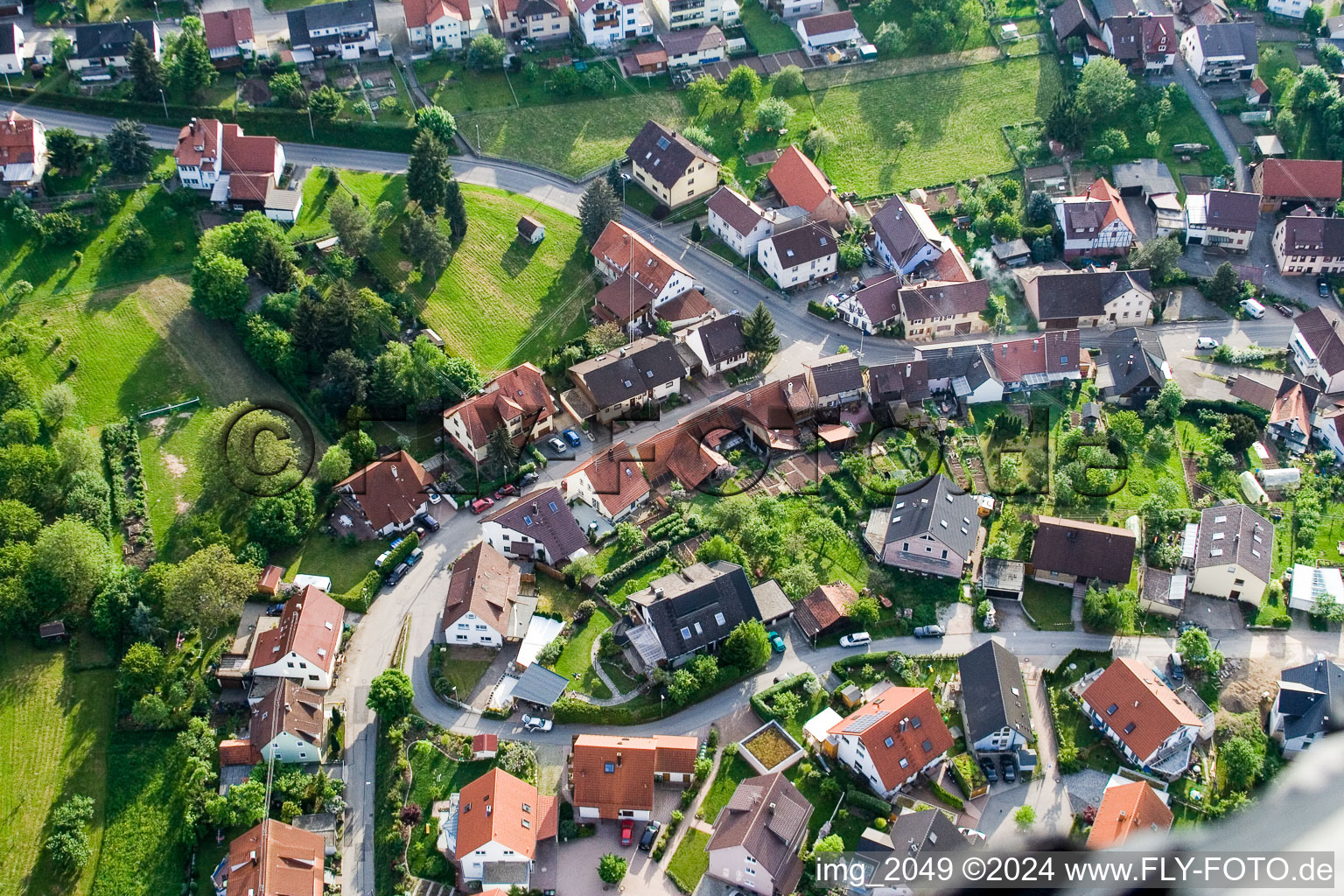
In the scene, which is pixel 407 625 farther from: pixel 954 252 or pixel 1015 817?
pixel 954 252

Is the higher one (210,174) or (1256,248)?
(210,174)

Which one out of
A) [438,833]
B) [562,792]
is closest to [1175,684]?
[562,792]

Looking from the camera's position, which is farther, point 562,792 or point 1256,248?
point 1256,248

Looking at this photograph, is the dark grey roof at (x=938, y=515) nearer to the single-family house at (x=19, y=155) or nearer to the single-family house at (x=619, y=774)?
the single-family house at (x=619, y=774)

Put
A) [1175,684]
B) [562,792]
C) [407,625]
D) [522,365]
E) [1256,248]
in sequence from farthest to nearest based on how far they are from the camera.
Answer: [1256,248] → [522,365] → [407,625] → [1175,684] → [562,792]

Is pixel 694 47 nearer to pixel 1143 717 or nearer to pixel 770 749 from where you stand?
pixel 770 749

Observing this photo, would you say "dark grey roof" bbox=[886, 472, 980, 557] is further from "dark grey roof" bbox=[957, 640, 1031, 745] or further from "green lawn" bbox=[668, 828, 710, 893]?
"green lawn" bbox=[668, 828, 710, 893]

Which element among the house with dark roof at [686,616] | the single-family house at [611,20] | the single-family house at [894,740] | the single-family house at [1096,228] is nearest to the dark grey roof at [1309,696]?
the single-family house at [894,740]
